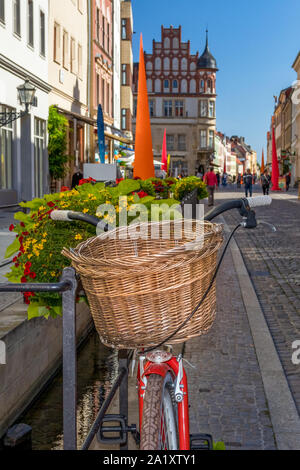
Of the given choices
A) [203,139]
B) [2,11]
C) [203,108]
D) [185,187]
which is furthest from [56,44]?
[203,139]

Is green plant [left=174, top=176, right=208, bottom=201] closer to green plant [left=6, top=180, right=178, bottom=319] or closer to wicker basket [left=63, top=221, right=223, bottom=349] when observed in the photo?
green plant [left=6, top=180, right=178, bottom=319]

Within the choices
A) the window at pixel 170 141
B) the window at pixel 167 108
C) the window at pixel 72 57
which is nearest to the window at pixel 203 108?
the window at pixel 167 108

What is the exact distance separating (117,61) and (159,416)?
1798 inches

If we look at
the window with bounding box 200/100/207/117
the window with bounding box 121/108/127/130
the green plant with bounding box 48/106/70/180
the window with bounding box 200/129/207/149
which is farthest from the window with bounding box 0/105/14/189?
the window with bounding box 200/129/207/149

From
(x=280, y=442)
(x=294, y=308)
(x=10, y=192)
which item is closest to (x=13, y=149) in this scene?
(x=10, y=192)

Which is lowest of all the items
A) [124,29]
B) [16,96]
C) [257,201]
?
[257,201]

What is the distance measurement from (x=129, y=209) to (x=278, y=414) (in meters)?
1.60

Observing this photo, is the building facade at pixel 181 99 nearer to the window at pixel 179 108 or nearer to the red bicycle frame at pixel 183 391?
the window at pixel 179 108

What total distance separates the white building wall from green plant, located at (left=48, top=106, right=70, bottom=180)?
62.9ft

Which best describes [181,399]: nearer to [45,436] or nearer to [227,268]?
[45,436]

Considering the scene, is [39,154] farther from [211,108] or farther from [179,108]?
[211,108]

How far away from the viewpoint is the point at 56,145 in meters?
25.6

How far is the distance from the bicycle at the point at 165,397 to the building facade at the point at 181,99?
75.0m

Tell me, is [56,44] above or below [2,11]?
above
